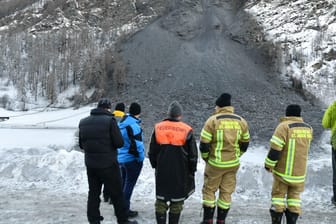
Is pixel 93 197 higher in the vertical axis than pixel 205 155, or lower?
lower

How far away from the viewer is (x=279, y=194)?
488cm

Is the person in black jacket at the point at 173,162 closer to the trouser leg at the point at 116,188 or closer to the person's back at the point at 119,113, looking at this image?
the trouser leg at the point at 116,188

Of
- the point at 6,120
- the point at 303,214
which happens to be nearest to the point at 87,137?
the point at 303,214

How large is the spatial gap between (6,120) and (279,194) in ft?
43.8

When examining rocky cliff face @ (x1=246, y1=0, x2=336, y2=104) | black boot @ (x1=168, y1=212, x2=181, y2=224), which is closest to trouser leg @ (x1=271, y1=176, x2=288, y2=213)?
black boot @ (x1=168, y1=212, x2=181, y2=224)

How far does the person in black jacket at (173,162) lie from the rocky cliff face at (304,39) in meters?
13.2

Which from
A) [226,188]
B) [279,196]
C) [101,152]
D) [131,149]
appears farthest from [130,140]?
[279,196]

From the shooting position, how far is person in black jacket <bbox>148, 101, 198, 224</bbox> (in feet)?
14.7

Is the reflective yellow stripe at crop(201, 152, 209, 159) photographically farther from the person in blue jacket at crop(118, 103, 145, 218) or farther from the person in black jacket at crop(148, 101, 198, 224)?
the person in blue jacket at crop(118, 103, 145, 218)

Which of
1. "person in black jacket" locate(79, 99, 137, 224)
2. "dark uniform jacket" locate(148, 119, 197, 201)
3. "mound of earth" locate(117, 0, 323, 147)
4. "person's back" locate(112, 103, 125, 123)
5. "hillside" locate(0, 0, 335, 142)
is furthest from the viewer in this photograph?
"hillside" locate(0, 0, 335, 142)

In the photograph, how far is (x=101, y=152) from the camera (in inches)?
181

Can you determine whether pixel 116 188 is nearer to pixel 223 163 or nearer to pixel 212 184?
pixel 212 184

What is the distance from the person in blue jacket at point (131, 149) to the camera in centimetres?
523

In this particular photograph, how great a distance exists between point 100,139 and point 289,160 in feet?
7.93
